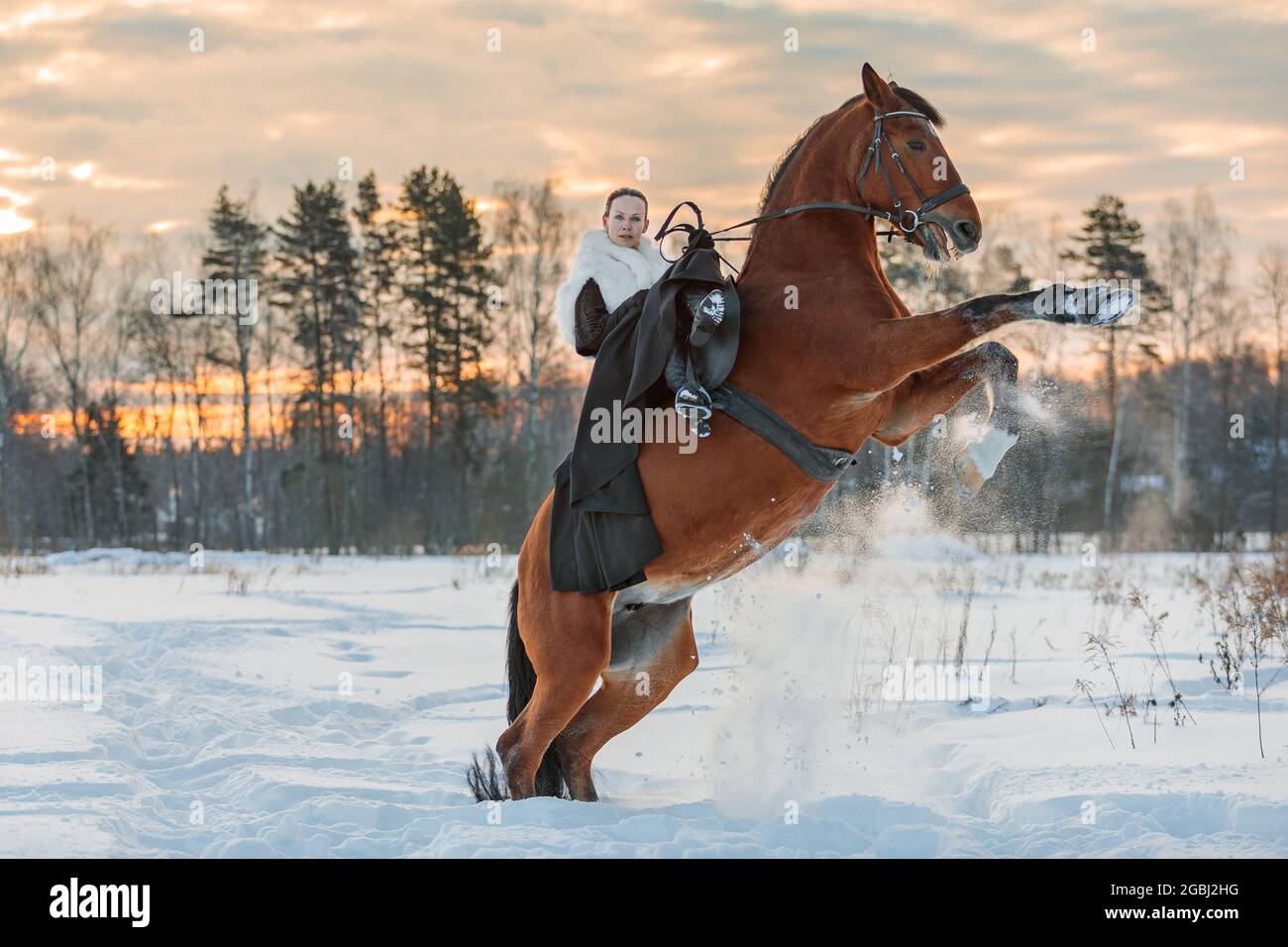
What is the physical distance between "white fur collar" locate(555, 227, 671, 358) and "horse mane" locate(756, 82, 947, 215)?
2.20 ft

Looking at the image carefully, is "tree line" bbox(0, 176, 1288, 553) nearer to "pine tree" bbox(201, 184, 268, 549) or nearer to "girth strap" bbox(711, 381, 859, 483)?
"pine tree" bbox(201, 184, 268, 549)

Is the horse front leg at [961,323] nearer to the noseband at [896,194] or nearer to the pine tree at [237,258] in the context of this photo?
the noseband at [896,194]

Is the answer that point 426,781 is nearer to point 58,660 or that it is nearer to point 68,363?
point 58,660

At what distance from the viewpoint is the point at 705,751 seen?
7.18 metres

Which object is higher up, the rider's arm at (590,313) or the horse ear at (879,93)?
the horse ear at (879,93)

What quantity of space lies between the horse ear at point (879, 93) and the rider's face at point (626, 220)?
1259mm

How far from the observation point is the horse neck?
507cm

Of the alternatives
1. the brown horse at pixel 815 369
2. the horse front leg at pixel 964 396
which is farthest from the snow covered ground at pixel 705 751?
the horse front leg at pixel 964 396

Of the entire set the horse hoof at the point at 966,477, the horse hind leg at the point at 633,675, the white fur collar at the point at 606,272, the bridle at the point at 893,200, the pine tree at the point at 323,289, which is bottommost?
the horse hind leg at the point at 633,675

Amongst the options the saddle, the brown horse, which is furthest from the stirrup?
the brown horse

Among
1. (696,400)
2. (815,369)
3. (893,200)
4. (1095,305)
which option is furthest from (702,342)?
(1095,305)

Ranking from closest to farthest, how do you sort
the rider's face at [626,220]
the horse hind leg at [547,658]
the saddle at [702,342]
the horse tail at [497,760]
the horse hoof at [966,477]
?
the saddle at [702,342] < the horse hoof at [966,477] < the horse hind leg at [547,658] < the rider's face at [626,220] < the horse tail at [497,760]

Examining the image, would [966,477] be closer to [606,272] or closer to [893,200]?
[893,200]

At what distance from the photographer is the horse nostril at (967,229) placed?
495cm
